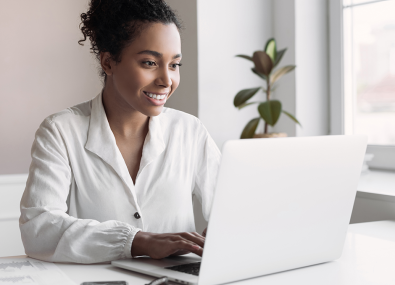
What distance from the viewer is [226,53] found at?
2424 millimetres

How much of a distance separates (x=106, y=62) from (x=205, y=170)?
0.46 meters

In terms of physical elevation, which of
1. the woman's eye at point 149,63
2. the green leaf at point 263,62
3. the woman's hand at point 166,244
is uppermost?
the green leaf at point 263,62

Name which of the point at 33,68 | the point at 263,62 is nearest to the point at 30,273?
the point at 263,62

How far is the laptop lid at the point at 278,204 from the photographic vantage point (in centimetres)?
77

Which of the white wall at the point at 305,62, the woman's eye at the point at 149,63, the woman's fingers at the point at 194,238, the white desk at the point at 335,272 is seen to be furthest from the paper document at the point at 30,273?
the white wall at the point at 305,62

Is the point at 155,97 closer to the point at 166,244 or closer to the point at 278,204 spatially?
the point at 166,244

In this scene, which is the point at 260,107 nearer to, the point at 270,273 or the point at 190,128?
the point at 190,128

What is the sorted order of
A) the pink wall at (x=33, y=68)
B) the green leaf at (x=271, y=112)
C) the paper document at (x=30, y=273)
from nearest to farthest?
the paper document at (x=30, y=273) → the green leaf at (x=271, y=112) → the pink wall at (x=33, y=68)

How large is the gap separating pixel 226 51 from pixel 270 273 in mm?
1696

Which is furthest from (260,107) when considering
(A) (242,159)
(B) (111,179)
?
(A) (242,159)

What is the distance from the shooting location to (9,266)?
39.0 inches

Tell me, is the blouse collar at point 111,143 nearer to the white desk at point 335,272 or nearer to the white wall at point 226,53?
the white desk at point 335,272

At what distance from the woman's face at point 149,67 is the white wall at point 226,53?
3.55 ft

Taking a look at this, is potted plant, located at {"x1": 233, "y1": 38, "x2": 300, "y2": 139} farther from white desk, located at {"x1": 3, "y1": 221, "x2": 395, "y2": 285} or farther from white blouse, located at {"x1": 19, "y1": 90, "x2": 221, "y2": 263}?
white desk, located at {"x1": 3, "y1": 221, "x2": 395, "y2": 285}
